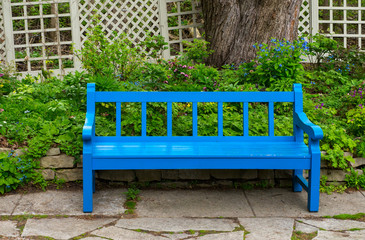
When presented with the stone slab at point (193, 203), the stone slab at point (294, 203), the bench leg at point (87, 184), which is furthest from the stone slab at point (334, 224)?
the bench leg at point (87, 184)

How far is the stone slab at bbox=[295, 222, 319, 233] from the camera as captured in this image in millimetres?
3592

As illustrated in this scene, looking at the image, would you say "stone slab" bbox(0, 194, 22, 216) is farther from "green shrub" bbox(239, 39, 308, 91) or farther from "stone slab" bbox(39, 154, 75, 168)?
"green shrub" bbox(239, 39, 308, 91)

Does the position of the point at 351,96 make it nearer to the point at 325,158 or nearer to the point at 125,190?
the point at 325,158

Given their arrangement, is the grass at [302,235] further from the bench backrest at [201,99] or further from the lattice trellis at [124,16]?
the lattice trellis at [124,16]

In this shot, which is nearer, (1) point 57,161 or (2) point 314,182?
(2) point 314,182

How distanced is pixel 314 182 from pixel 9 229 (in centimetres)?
231

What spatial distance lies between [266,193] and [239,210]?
1.71 feet

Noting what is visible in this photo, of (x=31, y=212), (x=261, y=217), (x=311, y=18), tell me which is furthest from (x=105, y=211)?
(x=311, y=18)

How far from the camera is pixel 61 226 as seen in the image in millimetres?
3617

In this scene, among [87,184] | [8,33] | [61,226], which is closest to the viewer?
[61,226]

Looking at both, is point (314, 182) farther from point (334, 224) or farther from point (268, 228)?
point (268, 228)

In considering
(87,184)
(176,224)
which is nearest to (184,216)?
(176,224)

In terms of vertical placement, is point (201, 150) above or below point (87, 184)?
above

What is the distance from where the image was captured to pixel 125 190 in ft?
14.6
